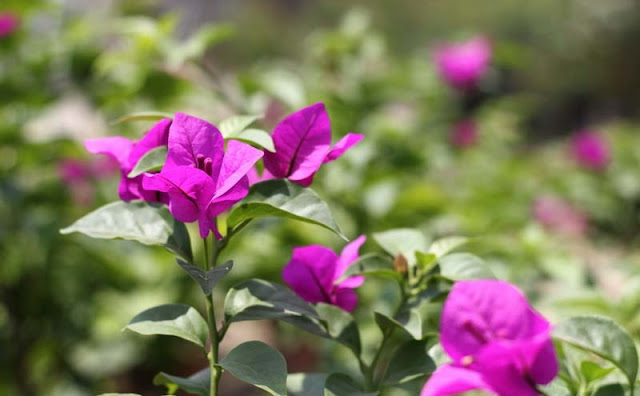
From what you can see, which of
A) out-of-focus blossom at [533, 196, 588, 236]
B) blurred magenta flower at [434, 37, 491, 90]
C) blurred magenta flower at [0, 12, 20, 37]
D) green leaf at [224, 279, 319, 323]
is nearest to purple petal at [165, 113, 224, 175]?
green leaf at [224, 279, 319, 323]

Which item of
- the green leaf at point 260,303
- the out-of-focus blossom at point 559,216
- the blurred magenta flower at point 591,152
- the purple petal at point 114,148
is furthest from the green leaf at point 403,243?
the blurred magenta flower at point 591,152

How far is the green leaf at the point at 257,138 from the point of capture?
0.51 metres

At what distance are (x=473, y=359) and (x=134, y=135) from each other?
4.15 ft

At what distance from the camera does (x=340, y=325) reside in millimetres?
572

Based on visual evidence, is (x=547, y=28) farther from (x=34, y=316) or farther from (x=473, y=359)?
(x=473, y=359)

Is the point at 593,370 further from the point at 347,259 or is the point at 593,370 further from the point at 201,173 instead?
the point at 201,173

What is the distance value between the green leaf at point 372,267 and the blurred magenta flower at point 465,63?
4.20 ft

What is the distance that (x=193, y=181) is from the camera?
1.56 ft

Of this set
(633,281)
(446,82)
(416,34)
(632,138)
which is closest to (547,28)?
(416,34)

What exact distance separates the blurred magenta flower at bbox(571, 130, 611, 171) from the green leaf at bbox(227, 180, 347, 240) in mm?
2266

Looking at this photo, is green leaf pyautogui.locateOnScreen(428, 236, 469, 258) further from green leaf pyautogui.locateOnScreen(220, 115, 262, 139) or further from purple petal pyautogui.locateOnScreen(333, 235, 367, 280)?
green leaf pyautogui.locateOnScreen(220, 115, 262, 139)

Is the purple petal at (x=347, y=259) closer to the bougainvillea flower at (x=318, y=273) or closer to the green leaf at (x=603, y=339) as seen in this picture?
the bougainvillea flower at (x=318, y=273)

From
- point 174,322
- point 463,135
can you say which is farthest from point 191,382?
point 463,135

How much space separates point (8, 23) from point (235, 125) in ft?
3.60
